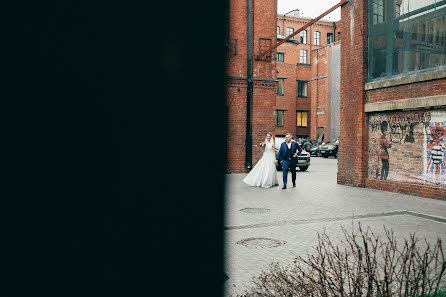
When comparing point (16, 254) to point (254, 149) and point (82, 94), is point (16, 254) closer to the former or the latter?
point (82, 94)

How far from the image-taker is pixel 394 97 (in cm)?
1227

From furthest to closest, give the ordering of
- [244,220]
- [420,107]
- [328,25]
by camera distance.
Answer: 1. [328,25]
2. [420,107]
3. [244,220]

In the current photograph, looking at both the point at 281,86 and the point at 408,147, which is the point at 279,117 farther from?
the point at 408,147

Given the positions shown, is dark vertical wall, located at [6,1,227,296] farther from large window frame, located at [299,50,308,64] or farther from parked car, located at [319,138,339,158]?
large window frame, located at [299,50,308,64]

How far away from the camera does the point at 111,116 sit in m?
1.85

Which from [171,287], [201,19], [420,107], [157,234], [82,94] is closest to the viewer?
[82,94]

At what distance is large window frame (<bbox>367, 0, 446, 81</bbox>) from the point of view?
11.1 meters

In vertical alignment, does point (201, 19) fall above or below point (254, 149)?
above

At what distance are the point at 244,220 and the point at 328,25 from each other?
2171 inches

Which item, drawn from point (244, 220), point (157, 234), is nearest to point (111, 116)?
point (157, 234)

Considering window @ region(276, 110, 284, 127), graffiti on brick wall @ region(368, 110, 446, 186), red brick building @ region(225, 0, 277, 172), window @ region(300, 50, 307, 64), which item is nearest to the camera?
graffiti on brick wall @ region(368, 110, 446, 186)

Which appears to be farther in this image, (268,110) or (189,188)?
(268,110)

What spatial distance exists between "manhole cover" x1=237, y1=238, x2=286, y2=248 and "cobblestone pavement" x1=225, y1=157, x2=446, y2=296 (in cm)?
5

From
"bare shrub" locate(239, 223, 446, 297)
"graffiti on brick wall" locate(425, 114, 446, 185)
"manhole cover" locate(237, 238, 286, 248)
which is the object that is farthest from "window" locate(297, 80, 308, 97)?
"bare shrub" locate(239, 223, 446, 297)
